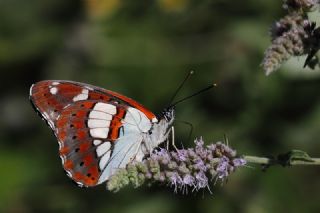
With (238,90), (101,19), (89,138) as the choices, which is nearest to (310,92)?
(238,90)

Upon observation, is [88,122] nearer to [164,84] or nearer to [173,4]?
[164,84]

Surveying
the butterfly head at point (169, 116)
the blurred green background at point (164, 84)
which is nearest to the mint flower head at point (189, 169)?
the butterfly head at point (169, 116)

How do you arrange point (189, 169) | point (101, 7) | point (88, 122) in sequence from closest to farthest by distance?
point (189, 169) < point (88, 122) < point (101, 7)

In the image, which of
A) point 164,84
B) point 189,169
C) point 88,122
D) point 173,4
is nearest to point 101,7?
point 173,4

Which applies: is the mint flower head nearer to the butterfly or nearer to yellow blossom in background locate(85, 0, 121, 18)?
the butterfly

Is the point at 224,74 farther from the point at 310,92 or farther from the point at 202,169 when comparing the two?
the point at 202,169
